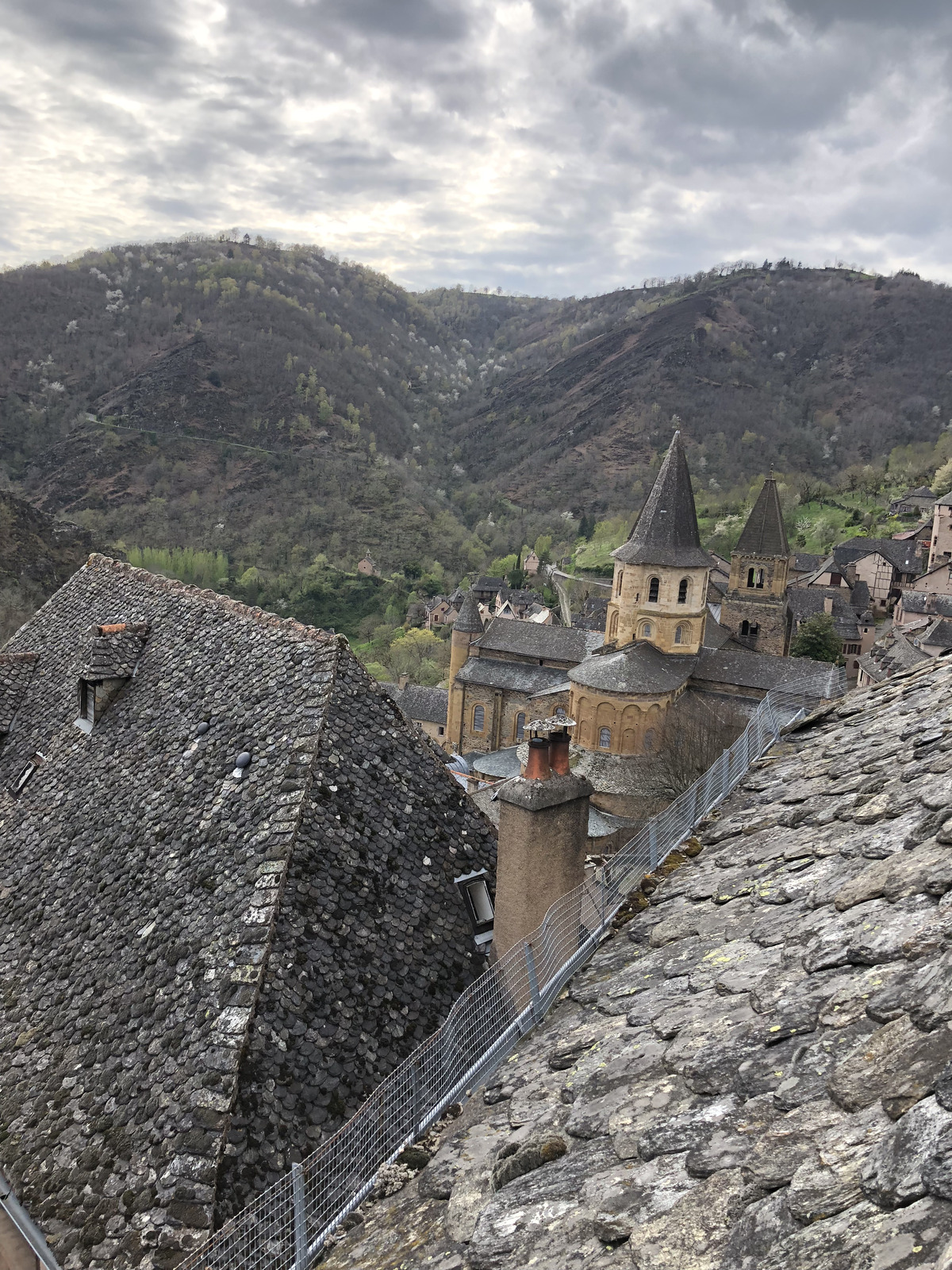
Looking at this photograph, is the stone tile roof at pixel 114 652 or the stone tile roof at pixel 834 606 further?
the stone tile roof at pixel 834 606

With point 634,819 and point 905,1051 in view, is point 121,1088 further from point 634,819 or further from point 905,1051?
point 634,819

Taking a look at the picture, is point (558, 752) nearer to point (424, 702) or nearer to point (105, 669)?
point (105, 669)

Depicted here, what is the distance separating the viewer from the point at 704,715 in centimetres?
3469

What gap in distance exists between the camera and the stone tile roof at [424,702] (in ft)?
169

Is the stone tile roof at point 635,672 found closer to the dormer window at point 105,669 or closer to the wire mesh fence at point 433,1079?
the dormer window at point 105,669

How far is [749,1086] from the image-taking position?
120 inches

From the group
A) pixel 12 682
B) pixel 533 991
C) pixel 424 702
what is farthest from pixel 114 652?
pixel 424 702

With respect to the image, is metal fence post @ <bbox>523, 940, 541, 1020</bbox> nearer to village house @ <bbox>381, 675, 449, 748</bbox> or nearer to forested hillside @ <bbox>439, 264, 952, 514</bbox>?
village house @ <bbox>381, 675, 449, 748</bbox>

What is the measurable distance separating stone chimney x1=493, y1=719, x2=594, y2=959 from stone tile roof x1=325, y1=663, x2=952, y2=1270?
1.70 metres

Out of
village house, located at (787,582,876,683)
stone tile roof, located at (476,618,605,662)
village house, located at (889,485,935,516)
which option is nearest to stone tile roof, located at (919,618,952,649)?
village house, located at (787,582,876,683)

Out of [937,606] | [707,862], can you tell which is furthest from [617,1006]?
[937,606]

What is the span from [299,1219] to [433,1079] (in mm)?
1277

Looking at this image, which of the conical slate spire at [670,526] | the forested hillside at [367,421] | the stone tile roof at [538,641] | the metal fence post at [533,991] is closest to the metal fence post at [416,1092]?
the metal fence post at [533,991]

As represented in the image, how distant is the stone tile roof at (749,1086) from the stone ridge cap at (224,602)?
626 cm
